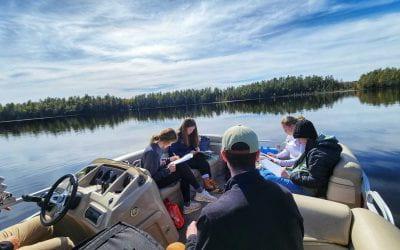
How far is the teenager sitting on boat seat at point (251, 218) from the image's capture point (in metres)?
1.39

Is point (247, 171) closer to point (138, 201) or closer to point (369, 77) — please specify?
point (138, 201)

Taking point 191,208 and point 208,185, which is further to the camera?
point 208,185

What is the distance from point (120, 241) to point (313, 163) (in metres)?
2.36

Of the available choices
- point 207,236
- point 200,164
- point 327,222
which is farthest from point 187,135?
point 207,236

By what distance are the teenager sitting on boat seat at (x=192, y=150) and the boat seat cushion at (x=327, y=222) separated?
2.60 m

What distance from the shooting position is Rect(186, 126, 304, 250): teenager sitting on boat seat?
4.55 ft

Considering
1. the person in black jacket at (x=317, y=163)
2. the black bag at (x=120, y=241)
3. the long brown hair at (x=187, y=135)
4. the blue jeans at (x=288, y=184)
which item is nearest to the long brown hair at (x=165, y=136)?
the long brown hair at (x=187, y=135)

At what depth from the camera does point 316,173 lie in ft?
11.5

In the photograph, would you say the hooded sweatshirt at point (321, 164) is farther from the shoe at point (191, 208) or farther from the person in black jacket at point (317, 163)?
the shoe at point (191, 208)

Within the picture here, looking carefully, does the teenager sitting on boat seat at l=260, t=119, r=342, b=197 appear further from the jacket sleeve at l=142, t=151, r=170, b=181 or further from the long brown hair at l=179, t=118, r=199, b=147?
the long brown hair at l=179, t=118, r=199, b=147

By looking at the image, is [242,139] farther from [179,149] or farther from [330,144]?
[179,149]

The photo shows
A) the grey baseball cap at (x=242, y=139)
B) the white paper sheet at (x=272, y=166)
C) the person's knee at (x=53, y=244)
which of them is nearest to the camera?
the grey baseball cap at (x=242, y=139)

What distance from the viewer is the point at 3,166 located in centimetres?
1655

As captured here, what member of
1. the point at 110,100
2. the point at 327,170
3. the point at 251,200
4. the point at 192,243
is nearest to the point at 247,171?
the point at 251,200
